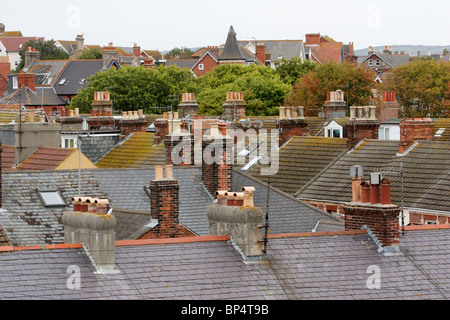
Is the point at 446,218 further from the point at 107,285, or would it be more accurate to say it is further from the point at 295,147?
the point at 107,285

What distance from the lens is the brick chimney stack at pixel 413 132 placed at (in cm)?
4500

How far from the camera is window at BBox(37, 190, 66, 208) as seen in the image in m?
30.7

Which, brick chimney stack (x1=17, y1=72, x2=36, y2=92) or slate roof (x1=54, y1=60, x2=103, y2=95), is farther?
slate roof (x1=54, y1=60, x2=103, y2=95)

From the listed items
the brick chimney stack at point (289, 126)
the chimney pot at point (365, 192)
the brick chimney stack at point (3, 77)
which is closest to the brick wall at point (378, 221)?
the chimney pot at point (365, 192)

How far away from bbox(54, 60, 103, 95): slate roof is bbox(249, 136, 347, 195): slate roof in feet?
259

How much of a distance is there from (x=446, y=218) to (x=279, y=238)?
17461 millimetres

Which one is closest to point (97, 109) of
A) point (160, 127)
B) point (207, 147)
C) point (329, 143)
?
point (160, 127)

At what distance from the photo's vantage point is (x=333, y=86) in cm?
8756

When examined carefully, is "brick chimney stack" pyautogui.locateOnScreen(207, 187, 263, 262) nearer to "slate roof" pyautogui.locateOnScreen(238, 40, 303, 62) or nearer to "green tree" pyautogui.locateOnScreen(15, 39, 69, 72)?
"slate roof" pyautogui.locateOnScreen(238, 40, 303, 62)

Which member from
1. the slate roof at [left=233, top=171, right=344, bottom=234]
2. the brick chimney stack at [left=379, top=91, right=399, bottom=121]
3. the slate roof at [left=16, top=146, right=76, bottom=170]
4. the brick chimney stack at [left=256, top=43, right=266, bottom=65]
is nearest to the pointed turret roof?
the brick chimney stack at [left=256, top=43, right=266, bottom=65]

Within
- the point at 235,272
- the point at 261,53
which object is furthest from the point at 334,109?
the point at 261,53

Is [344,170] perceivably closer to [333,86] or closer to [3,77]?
[333,86]
